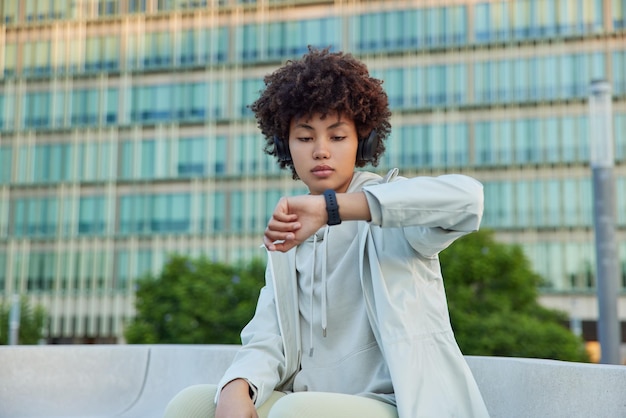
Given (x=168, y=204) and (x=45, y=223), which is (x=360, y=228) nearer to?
(x=168, y=204)

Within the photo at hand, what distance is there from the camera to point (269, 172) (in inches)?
1656

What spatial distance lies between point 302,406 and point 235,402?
25cm

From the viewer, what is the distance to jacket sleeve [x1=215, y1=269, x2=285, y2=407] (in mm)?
2404

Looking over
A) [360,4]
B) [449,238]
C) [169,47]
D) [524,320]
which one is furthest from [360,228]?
[169,47]

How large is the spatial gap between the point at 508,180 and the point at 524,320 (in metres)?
15.1

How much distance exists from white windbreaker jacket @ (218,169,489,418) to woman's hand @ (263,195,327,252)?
0.13 m

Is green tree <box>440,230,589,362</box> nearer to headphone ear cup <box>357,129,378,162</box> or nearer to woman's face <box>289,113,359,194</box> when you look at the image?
headphone ear cup <box>357,129,378,162</box>

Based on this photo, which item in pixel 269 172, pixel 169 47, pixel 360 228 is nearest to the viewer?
pixel 360 228

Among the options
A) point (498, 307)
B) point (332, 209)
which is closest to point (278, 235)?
point (332, 209)

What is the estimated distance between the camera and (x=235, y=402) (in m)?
2.30

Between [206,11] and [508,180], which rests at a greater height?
[206,11]

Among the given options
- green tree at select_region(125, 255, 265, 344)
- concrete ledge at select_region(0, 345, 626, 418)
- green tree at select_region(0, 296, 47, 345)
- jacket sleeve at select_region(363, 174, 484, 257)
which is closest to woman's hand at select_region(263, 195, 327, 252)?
jacket sleeve at select_region(363, 174, 484, 257)

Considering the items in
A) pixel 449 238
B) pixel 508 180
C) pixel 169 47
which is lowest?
pixel 449 238

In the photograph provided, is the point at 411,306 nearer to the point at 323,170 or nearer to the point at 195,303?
the point at 323,170
